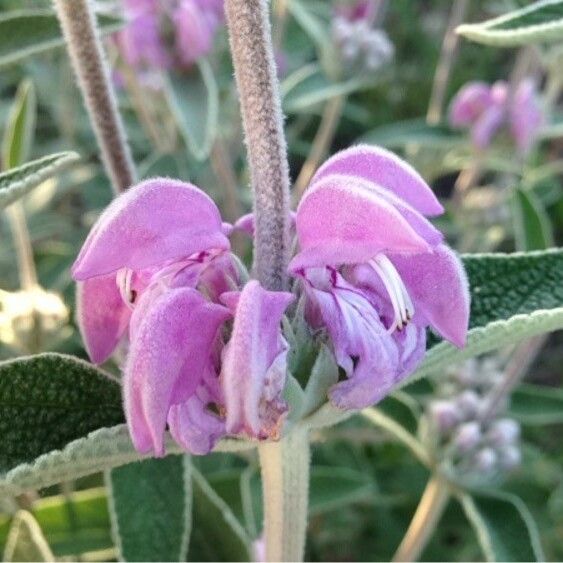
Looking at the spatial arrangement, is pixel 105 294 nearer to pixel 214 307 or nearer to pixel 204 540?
pixel 214 307

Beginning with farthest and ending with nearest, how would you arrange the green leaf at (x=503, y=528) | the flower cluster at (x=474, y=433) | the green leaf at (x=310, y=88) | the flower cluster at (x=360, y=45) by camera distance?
the flower cluster at (x=360, y=45)
the green leaf at (x=310, y=88)
the flower cluster at (x=474, y=433)
the green leaf at (x=503, y=528)

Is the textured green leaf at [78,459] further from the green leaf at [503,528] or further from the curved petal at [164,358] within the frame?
the green leaf at [503,528]

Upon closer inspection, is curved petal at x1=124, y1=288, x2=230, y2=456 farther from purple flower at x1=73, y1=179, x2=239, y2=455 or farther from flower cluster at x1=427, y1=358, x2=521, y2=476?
flower cluster at x1=427, y1=358, x2=521, y2=476

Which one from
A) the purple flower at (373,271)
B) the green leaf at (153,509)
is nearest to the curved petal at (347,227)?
the purple flower at (373,271)

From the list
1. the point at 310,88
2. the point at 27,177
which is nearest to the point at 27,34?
the point at 27,177

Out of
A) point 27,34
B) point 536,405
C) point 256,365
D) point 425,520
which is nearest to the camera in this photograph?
point 256,365

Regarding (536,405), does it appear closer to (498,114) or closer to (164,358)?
(498,114)
